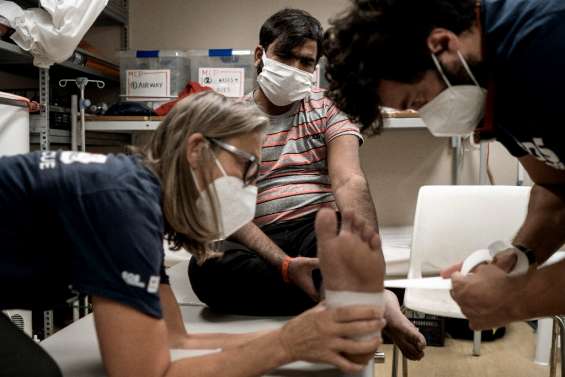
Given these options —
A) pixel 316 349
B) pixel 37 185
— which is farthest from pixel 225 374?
pixel 37 185

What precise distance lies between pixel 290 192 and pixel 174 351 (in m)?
0.69

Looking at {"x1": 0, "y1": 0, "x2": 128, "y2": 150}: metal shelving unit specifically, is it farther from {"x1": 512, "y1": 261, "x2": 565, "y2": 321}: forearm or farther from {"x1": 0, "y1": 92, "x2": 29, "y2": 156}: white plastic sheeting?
{"x1": 512, "y1": 261, "x2": 565, "y2": 321}: forearm

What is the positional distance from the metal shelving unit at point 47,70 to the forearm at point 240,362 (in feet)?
4.90

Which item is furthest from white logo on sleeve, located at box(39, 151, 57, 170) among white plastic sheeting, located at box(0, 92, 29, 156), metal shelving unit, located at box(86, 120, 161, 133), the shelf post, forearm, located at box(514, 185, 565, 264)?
metal shelving unit, located at box(86, 120, 161, 133)

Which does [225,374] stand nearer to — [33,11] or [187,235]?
[187,235]

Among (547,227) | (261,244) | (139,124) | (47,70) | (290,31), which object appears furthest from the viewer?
(139,124)

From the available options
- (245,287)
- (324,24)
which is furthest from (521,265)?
(324,24)

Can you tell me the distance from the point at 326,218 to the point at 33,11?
5.19 feet

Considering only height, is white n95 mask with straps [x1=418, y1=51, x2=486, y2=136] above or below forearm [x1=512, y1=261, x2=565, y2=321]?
above

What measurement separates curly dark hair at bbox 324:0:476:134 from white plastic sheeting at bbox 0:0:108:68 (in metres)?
1.24

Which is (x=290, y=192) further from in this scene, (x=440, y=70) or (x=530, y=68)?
(x=530, y=68)

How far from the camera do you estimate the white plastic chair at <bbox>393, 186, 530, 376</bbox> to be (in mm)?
1701

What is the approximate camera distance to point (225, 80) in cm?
242

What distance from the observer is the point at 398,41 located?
892mm
